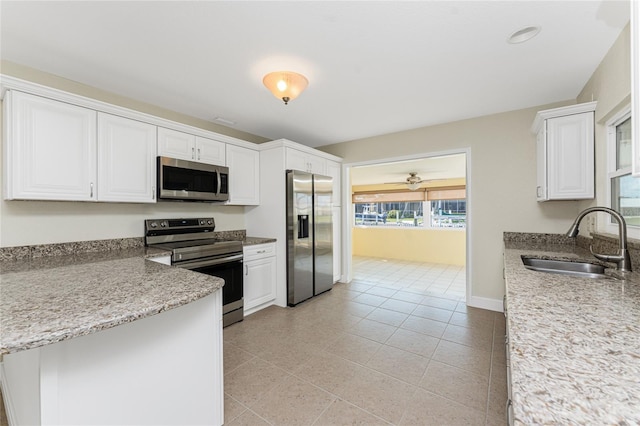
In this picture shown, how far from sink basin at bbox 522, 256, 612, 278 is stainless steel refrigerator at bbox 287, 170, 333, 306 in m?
2.37

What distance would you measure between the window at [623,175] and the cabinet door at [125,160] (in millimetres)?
3896

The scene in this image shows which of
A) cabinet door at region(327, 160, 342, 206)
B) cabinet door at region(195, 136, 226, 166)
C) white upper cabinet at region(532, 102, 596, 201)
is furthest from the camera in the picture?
cabinet door at region(327, 160, 342, 206)

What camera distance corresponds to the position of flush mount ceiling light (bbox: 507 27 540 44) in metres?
1.74

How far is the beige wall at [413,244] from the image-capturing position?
6453 millimetres

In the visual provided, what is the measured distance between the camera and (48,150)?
202 centimetres

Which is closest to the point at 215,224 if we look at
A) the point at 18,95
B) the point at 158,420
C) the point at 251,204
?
the point at 251,204

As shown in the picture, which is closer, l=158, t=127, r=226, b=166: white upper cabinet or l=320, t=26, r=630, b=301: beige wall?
l=158, t=127, r=226, b=166: white upper cabinet

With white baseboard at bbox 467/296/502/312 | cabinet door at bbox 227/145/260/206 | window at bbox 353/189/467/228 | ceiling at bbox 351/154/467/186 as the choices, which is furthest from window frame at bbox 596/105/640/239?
window at bbox 353/189/467/228

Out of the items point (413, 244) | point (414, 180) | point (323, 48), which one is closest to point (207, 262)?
point (323, 48)

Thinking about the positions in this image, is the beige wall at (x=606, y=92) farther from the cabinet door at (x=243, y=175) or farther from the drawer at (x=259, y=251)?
the cabinet door at (x=243, y=175)

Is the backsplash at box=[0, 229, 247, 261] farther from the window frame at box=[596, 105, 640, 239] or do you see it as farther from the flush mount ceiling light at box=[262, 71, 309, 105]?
the window frame at box=[596, 105, 640, 239]

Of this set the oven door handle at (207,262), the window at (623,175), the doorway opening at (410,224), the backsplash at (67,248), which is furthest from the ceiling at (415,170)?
the backsplash at (67,248)

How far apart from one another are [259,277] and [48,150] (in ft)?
7.31

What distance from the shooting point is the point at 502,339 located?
252cm
